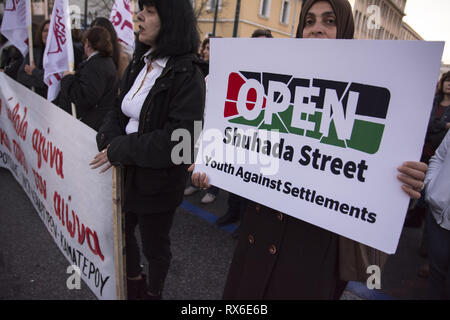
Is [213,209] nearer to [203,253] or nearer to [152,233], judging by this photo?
[203,253]

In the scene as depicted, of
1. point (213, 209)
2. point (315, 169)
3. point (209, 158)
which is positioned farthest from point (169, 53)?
point (213, 209)

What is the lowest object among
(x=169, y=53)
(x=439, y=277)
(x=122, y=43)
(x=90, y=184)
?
(x=439, y=277)

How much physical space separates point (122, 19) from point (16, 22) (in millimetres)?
1129

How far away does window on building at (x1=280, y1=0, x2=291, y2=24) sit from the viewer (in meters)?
22.5

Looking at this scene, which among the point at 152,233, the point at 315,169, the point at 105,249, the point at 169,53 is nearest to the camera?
the point at 315,169

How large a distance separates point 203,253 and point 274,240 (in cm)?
156

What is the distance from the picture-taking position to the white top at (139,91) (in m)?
1.69

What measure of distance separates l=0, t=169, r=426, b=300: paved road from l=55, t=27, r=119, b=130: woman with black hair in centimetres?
→ 116

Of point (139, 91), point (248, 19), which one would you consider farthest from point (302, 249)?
point (248, 19)

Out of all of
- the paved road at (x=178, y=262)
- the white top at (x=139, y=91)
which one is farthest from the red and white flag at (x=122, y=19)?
the white top at (x=139, y=91)

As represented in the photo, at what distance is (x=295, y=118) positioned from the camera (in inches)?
44.4

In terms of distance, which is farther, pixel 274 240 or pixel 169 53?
pixel 169 53

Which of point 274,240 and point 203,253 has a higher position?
point 274,240

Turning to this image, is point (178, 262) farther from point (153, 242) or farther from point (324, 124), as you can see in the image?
point (324, 124)
